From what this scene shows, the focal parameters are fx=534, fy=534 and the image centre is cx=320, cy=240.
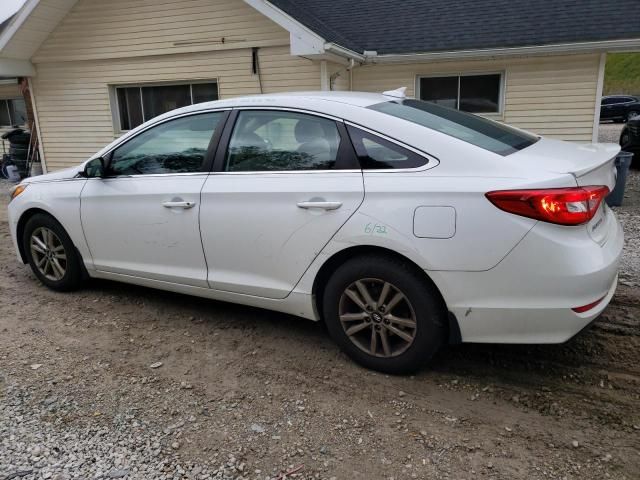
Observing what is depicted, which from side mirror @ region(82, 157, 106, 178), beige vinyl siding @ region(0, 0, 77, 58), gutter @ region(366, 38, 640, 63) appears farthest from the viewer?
beige vinyl siding @ region(0, 0, 77, 58)

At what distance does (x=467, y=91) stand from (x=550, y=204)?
24.3 feet

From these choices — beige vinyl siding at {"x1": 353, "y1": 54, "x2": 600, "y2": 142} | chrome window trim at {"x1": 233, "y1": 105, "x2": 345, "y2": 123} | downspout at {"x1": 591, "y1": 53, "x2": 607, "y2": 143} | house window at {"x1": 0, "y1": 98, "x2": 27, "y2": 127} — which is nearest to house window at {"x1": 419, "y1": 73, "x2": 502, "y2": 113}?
beige vinyl siding at {"x1": 353, "y1": 54, "x2": 600, "y2": 142}

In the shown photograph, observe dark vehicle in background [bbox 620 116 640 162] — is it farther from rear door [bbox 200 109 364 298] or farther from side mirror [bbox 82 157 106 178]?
side mirror [bbox 82 157 106 178]

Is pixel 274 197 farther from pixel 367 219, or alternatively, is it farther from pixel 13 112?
pixel 13 112

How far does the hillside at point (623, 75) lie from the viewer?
49.8 metres

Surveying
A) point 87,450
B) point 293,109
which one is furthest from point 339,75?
point 87,450

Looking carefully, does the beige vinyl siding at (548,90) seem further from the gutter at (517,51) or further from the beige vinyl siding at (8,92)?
the beige vinyl siding at (8,92)

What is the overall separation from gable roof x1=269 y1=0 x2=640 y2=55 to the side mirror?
199 inches

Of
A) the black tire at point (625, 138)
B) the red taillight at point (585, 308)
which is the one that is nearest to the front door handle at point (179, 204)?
the red taillight at point (585, 308)

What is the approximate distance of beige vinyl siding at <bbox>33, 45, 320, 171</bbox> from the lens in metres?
9.15

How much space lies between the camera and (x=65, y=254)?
178 inches

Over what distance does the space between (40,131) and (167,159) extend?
9.12m

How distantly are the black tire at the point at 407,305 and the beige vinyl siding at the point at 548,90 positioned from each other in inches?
283

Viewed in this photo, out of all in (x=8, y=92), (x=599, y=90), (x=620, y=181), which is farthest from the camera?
(x=8, y=92)
